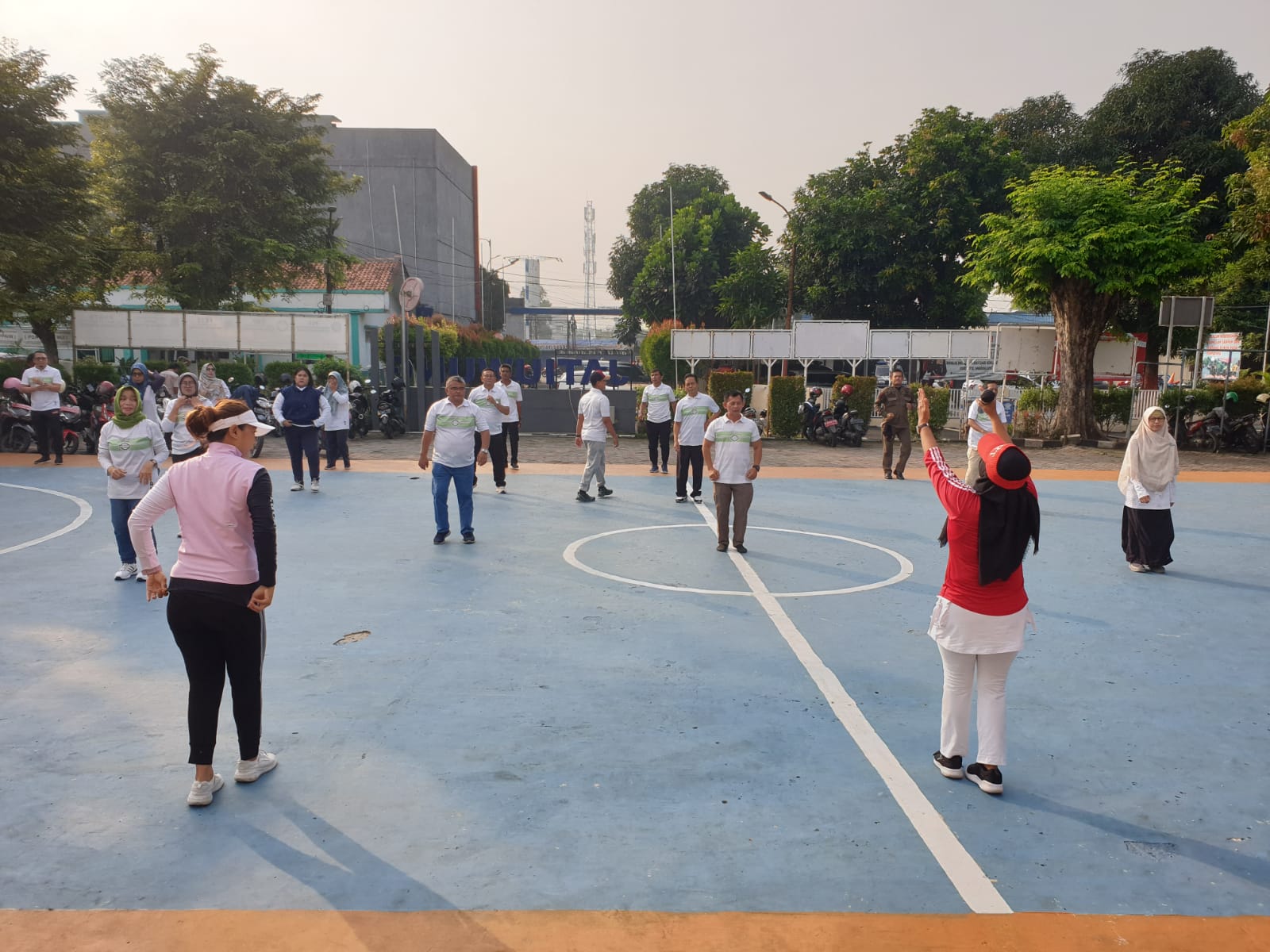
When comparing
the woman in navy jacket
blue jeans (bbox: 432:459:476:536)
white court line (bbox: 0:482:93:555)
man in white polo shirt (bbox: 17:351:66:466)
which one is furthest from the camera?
man in white polo shirt (bbox: 17:351:66:466)

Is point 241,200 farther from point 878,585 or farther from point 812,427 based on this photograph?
point 878,585

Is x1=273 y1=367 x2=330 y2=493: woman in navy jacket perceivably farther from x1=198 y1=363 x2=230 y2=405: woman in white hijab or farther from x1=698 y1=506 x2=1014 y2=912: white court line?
x1=698 y1=506 x2=1014 y2=912: white court line

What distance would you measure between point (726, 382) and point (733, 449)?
515 inches

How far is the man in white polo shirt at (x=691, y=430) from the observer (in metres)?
13.0

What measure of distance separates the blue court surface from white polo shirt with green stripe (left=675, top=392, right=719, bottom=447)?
367cm

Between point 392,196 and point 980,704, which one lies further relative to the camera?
point 392,196

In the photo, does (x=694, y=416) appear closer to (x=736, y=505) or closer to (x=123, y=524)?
(x=736, y=505)

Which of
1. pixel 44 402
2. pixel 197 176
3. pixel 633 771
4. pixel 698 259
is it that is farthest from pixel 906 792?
pixel 698 259

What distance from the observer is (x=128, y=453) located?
324 inches

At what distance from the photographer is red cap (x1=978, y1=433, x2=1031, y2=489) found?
452cm

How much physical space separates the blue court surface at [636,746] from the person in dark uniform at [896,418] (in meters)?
6.79

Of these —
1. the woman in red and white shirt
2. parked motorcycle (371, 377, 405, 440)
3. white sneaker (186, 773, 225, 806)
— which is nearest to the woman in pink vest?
white sneaker (186, 773, 225, 806)

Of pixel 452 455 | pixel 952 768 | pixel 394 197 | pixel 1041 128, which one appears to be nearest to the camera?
pixel 952 768

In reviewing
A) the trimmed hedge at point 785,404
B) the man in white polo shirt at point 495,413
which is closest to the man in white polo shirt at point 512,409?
the man in white polo shirt at point 495,413
